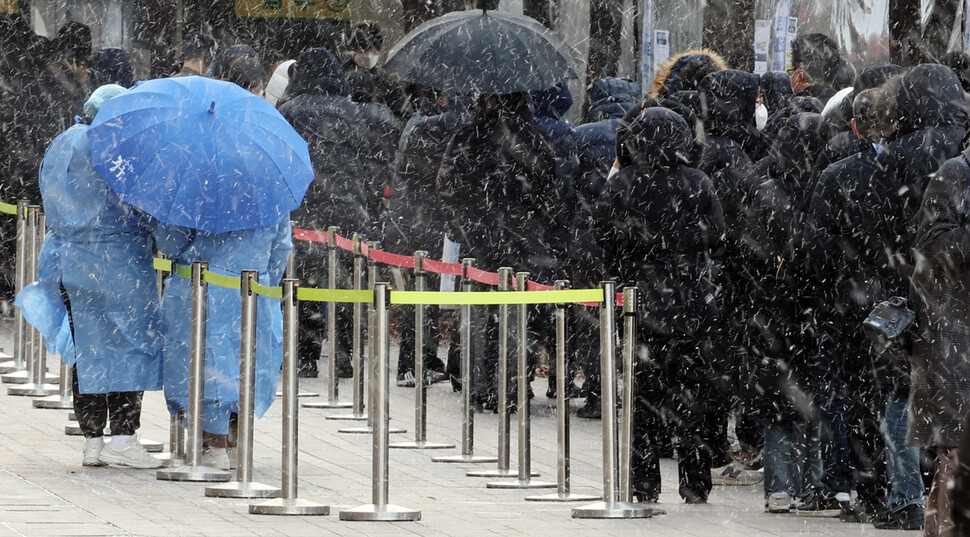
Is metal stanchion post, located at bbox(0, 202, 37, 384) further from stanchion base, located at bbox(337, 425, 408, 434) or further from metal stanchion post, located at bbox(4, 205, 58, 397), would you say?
stanchion base, located at bbox(337, 425, 408, 434)

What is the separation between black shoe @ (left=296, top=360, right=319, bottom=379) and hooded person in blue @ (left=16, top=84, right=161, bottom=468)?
381cm

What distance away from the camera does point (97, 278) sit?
879 cm

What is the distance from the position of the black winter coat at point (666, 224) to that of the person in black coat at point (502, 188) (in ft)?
7.40

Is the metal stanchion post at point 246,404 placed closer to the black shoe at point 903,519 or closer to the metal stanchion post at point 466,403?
the metal stanchion post at point 466,403

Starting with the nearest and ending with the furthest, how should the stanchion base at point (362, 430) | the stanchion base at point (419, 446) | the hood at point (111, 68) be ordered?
the stanchion base at point (419, 446) < the stanchion base at point (362, 430) < the hood at point (111, 68)

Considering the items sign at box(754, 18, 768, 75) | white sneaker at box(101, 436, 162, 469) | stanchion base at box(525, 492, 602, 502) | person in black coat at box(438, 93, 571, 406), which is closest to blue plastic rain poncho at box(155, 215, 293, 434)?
white sneaker at box(101, 436, 162, 469)

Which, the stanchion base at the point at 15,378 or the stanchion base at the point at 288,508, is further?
the stanchion base at the point at 15,378

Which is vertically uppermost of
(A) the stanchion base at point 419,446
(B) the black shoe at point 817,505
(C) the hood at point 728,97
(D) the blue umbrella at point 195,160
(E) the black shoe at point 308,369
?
(C) the hood at point 728,97

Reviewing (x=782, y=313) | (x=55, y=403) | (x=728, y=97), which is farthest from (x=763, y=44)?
(x=55, y=403)

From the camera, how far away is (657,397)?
28.3 feet

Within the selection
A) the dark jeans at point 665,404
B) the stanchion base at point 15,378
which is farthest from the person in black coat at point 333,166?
the dark jeans at point 665,404

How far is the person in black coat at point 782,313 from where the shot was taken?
846cm

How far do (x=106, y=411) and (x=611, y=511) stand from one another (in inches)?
109

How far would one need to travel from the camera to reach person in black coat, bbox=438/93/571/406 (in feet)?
35.6
